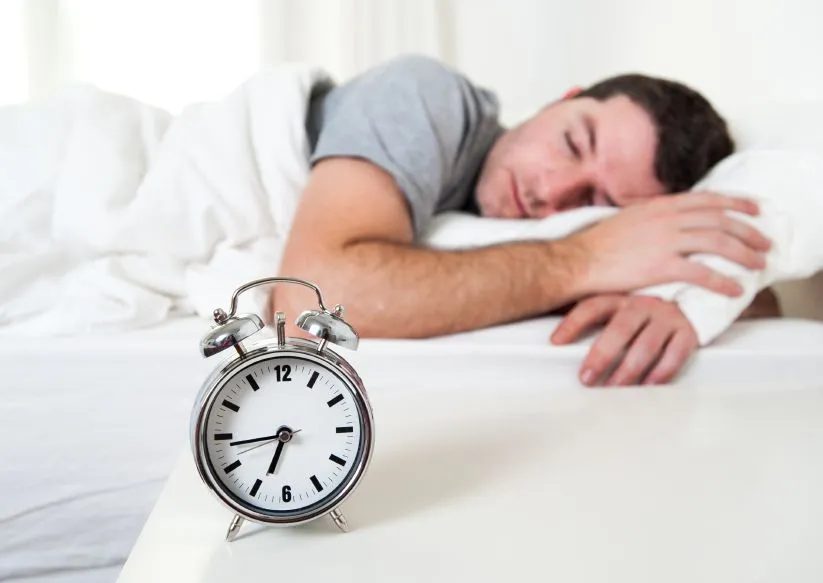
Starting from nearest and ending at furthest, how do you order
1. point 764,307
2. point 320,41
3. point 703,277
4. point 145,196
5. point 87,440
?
point 87,440, point 703,277, point 145,196, point 764,307, point 320,41

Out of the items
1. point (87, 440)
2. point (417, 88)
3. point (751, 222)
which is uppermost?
point (417, 88)

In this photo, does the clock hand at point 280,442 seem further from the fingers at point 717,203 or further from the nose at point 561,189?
the nose at point 561,189

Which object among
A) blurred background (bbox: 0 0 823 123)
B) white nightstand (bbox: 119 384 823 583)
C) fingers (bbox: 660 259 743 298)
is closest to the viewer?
white nightstand (bbox: 119 384 823 583)

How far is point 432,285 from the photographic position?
0.85 metres

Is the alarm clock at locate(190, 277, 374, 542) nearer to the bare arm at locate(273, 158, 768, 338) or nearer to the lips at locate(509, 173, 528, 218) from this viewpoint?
the bare arm at locate(273, 158, 768, 338)

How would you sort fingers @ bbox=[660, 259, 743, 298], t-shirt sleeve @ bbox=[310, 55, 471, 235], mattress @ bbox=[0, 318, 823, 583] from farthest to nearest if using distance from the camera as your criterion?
1. t-shirt sleeve @ bbox=[310, 55, 471, 235]
2. fingers @ bbox=[660, 259, 743, 298]
3. mattress @ bbox=[0, 318, 823, 583]

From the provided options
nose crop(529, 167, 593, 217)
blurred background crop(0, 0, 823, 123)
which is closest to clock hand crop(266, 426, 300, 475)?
nose crop(529, 167, 593, 217)

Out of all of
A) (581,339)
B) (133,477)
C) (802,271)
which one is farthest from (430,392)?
(802,271)

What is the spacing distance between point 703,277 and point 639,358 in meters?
0.16

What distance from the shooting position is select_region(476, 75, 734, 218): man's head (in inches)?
44.2

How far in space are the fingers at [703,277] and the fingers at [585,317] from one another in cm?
8

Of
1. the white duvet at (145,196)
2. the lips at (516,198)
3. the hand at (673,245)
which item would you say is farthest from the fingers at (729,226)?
the white duvet at (145,196)

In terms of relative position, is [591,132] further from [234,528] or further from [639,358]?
[234,528]

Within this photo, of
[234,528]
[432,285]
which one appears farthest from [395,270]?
[234,528]
